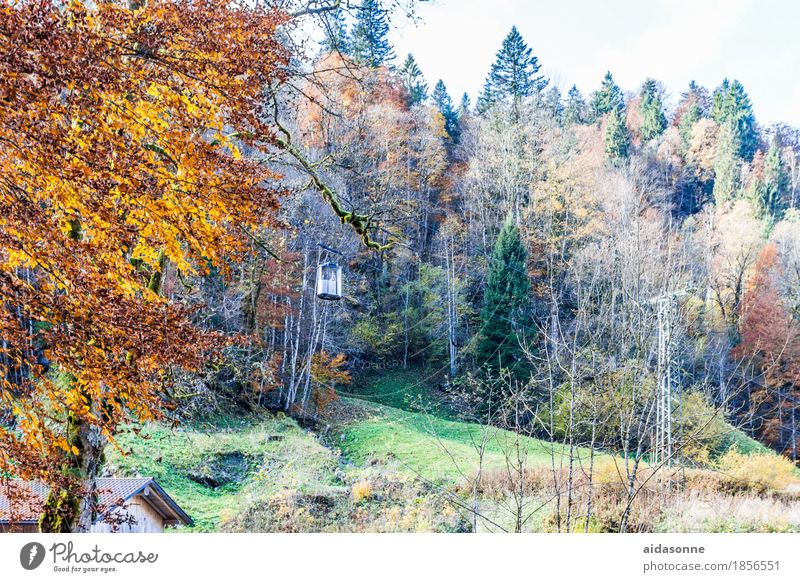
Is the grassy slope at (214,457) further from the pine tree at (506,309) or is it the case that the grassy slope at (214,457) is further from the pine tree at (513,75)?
the pine tree at (513,75)

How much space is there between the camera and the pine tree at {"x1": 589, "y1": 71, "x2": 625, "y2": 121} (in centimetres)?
625

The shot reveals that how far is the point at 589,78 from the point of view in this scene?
18.4 ft

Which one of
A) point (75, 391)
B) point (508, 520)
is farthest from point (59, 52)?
point (508, 520)

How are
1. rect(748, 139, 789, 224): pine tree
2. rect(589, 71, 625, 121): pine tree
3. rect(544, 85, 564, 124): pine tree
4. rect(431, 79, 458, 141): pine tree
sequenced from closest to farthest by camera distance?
1. rect(544, 85, 564, 124): pine tree
2. rect(589, 71, 625, 121): pine tree
3. rect(431, 79, 458, 141): pine tree
4. rect(748, 139, 789, 224): pine tree

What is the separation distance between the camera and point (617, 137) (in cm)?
683

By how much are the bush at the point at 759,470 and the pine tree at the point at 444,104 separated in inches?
172

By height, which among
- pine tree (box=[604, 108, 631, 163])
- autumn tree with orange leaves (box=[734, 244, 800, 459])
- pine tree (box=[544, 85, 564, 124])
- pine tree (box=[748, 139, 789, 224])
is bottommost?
autumn tree with orange leaves (box=[734, 244, 800, 459])

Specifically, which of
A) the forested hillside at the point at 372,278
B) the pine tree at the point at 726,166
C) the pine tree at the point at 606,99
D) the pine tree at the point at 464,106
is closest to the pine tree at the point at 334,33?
the forested hillside at the point at 372,278

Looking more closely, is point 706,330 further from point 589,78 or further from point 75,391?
point 75,391

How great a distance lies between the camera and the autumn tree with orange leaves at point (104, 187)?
71.6 inches

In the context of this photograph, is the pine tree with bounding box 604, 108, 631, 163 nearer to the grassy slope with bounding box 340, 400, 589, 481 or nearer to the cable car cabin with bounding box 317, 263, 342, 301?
the grassy slope with bounding box 340, 400, 589, 481

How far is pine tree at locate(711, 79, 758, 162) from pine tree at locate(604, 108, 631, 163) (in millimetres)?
898

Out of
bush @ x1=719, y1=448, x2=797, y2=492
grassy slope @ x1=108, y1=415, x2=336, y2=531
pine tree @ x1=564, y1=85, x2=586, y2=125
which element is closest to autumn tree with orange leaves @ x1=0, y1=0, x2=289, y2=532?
grassy slope @ x1=108, y1=415, x2=336, y2=531

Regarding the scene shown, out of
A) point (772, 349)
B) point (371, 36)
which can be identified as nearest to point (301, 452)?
point (371, 36)
